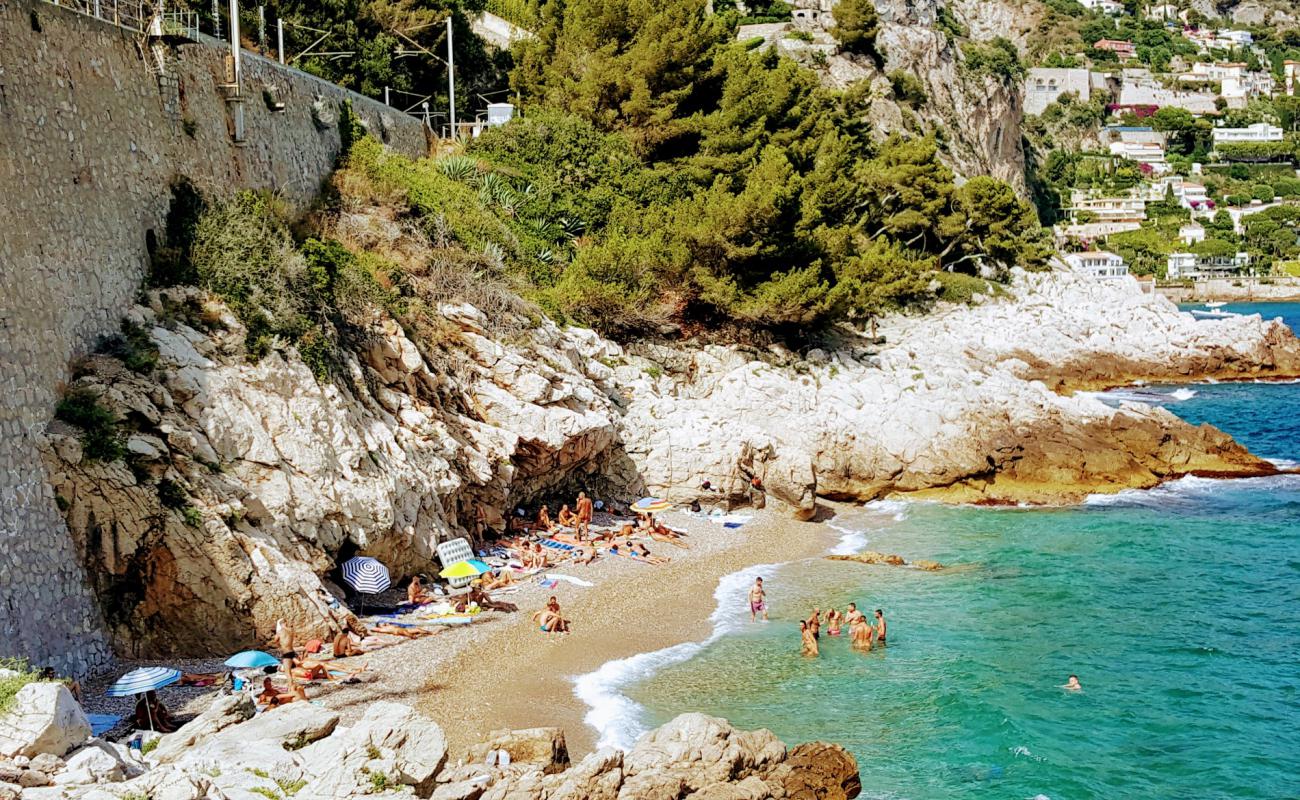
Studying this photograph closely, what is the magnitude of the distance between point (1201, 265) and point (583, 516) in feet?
359

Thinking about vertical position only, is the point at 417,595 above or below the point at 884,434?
below

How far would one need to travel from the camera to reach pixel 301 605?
1504 centimetres

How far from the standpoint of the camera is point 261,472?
1587 cm

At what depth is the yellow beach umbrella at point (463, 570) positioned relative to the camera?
59.4ft

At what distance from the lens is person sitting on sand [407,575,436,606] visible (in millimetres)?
17891

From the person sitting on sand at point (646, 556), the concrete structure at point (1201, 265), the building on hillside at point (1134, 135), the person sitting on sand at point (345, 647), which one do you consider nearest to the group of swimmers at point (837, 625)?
the person sitting on sand at point (646, 556)

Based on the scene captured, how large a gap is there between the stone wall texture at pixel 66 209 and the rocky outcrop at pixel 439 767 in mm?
2942

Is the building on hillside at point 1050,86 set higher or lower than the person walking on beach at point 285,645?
higher

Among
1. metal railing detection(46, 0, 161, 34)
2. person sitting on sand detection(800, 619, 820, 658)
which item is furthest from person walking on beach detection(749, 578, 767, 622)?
metal railing detection(46, 0, 161, 34)

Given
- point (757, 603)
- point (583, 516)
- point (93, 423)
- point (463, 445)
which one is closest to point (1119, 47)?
point (583, 516)

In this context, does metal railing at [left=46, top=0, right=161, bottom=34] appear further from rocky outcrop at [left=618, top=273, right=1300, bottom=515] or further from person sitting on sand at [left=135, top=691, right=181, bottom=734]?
rocky outcrop at [left=618, top=273, right=1300, bottom=515]

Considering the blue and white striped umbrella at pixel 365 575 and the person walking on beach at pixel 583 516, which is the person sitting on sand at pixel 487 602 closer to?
the blue and white striped umbrella at pixel 365 575

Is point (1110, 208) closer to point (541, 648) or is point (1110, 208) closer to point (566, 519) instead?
point (566, 519)

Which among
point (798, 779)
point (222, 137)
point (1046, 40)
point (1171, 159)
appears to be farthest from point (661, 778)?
point (1046, 40)
